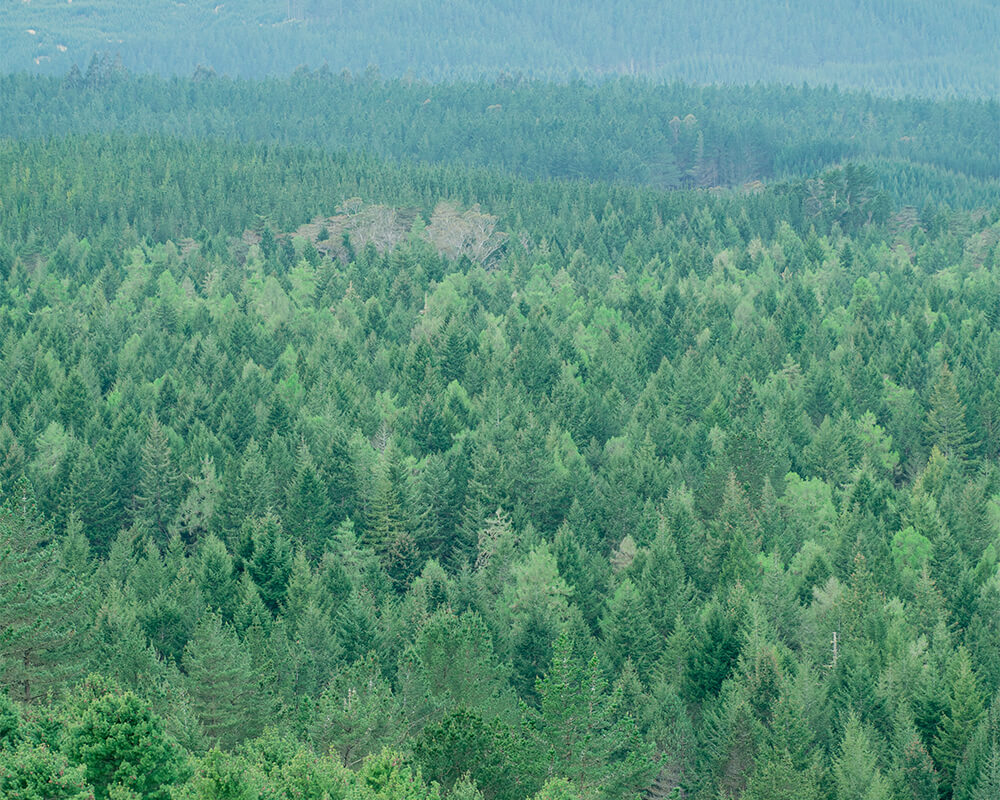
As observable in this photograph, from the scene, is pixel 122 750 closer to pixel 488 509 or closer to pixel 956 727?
pixel 956 727

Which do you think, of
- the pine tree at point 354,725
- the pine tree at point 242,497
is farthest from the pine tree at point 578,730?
the pine tree at point 242,497

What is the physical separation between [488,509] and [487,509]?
0.08 m

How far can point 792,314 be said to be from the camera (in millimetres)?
133875

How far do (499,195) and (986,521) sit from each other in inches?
4427

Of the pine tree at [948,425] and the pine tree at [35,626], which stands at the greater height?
the pine tree at [35,626]

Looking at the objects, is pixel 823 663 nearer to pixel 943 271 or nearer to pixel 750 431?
pixel 750 431

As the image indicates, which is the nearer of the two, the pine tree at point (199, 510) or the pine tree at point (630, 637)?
the pine tree at point (630, 637)

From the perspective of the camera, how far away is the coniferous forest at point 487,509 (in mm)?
46438

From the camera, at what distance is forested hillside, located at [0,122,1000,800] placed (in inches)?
1844

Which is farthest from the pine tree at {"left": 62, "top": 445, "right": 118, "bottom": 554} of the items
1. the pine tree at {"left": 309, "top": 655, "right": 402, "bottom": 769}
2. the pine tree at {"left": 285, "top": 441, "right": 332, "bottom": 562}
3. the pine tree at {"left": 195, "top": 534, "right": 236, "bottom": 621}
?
the pine tree at {"left": 309, "top": 655, "right": 402, "bottom": 769}

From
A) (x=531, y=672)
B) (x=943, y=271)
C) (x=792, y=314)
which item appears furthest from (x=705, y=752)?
(x=943, y=271)

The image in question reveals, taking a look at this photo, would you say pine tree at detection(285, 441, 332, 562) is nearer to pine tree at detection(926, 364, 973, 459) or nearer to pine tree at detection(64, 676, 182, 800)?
pine tree at detection(926, 364, 973, 459)

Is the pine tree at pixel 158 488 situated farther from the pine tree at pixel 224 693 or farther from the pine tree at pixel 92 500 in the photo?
the pine tree at pixel 224 693

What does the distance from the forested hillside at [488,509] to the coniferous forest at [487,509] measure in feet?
0.73
